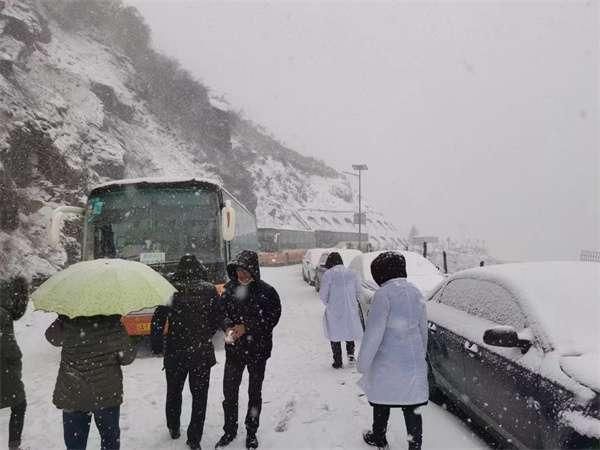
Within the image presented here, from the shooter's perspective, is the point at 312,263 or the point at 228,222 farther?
the point at 312,263

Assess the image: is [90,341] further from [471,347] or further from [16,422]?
[471,347]

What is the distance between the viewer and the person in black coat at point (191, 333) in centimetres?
432

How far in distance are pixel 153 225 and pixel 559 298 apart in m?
6.89

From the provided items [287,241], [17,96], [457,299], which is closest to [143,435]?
[457,299]

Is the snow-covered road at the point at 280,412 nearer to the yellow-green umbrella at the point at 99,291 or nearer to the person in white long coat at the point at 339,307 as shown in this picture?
the person in white long coat at the point at 339,307

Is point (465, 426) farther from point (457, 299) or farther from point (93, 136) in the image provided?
point (93, 136)

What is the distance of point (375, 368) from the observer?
4008 millimetres

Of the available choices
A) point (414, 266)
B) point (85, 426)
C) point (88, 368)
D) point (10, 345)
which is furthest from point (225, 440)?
point (414, 266)

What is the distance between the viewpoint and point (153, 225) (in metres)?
8.85

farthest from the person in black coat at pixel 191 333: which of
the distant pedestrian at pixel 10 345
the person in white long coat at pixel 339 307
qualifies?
the person in white long coat at pixel 339 307

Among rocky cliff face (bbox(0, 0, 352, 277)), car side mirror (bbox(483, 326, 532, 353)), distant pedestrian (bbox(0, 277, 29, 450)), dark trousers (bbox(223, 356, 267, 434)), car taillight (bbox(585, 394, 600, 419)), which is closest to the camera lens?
car taillight (bbox(585, 394, 600, 419))

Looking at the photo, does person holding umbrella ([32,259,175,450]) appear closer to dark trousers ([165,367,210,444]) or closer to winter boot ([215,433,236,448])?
dark trousers ([165,367,210,444])

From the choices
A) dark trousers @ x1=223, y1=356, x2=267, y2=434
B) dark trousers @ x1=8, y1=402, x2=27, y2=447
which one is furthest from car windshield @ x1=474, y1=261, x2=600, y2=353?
dark trousers @ x1=8, y1=402, x2=27, y2=447

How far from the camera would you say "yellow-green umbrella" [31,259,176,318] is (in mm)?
3346
